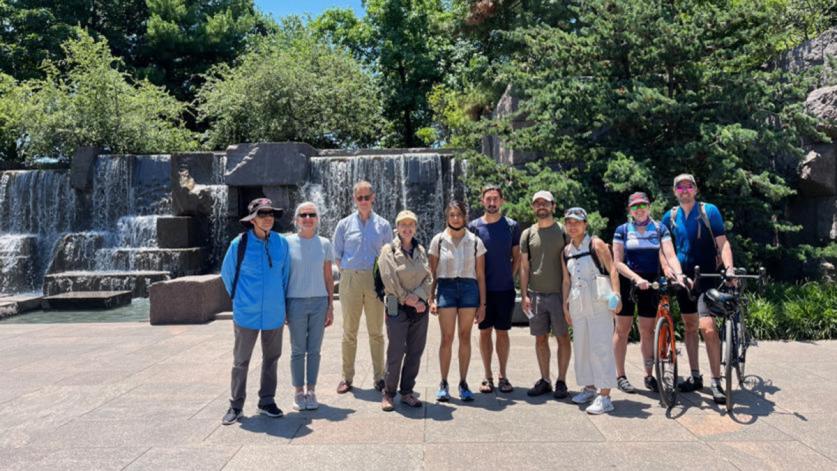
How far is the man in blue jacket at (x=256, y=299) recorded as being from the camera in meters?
4.79

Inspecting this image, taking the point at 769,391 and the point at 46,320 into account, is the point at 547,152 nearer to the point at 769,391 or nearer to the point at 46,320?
the point at 769,391

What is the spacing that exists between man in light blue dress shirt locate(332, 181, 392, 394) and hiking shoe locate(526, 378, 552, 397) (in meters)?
1.37

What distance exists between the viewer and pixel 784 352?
7.02m

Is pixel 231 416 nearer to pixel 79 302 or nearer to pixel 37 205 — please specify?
pixel 79 302

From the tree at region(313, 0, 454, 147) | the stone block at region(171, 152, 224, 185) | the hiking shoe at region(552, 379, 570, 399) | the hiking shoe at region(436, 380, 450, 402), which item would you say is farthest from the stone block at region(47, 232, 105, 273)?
the tree at region(313, 0, 454, 147)

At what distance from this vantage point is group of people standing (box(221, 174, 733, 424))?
4.88 m

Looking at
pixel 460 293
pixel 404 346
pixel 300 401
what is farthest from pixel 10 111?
pixel 460 293

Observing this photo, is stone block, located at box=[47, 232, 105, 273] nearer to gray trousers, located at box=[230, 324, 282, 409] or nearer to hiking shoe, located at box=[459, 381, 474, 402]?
gray trousers, located at box=[230, 324, 282, 409]

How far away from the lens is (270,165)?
17.3m

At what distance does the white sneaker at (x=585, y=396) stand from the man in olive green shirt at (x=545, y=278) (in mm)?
172

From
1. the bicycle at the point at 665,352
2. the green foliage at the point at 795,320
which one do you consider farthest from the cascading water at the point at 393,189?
the bicycle at the point at 665,352

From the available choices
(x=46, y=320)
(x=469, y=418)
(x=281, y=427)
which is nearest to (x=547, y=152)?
(x=469, y=418)

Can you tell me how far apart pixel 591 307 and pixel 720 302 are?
3.42 ft

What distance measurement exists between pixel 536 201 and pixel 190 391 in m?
3.65
